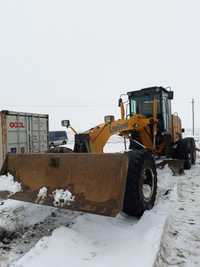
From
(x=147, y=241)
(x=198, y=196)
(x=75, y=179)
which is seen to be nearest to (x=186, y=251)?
(x=147, y=241)

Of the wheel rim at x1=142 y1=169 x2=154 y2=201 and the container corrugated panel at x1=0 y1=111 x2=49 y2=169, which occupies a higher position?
the container corrugated panel at x1=0 y1=111 x2=49 y2=169

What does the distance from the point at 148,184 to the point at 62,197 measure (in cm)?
169

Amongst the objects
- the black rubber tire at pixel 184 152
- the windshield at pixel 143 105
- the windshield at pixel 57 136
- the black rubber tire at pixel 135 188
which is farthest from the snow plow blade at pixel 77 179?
the windshield at pixel 57 136

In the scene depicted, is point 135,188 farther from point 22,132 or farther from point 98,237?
point 22,132

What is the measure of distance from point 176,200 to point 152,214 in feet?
4.38

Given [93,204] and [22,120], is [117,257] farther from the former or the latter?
[22,120]

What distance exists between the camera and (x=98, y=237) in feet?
14.5

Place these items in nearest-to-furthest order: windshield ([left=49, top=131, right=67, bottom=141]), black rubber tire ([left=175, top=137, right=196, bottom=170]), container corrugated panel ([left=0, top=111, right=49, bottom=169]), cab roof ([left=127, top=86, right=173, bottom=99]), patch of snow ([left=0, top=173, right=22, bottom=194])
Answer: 1. patch of snow ([left=0, top=173, right=22, bottom=194])
2. cab roof ([left=127, top=86, right=173, bottom=99])
3. black rubber tire ([left=175, top=137, right=196, bottom=170])
4. container corrugated panel ([left=0, top=111, right=49, bottom=169])
5. windshield ([left=49, top=131, right=67, bottom=141])

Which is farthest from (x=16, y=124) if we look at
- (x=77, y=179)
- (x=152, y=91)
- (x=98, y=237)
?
(x=98, y=237)

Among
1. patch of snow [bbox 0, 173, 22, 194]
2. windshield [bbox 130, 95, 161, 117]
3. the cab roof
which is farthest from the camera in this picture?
windshield [bbox 130, 95, 161, 117]

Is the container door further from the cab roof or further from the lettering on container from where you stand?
the cab roof

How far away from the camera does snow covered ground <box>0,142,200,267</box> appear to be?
11.8ft

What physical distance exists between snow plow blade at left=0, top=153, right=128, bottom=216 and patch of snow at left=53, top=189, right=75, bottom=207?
0.02 metres

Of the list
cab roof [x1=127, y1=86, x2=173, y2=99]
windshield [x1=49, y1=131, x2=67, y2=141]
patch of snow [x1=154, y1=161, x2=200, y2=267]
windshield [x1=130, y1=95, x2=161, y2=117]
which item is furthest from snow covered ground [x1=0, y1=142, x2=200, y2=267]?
windshield [x1=49, y1=131, x2=67, y2=141]
